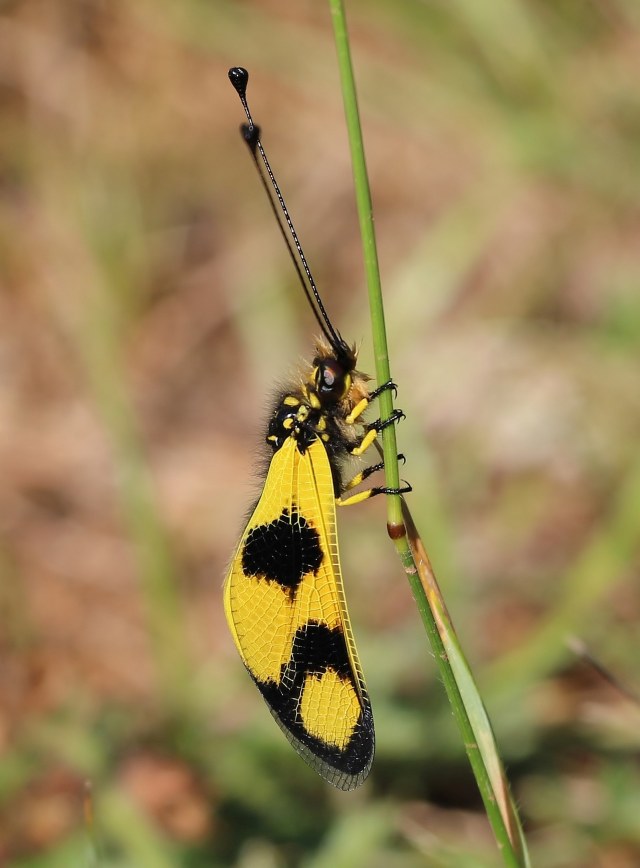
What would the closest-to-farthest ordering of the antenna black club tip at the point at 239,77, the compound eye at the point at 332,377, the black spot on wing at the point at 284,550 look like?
the antenna black club tip at the point at 239,77 → the black spot on wing at the point at 284,550 → the compound eye at the point at 332,377

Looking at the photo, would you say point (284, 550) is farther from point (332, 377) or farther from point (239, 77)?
point (239, 77)

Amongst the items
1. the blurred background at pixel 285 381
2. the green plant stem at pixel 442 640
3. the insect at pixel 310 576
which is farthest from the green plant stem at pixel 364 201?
the blurred background at pixel 285 381

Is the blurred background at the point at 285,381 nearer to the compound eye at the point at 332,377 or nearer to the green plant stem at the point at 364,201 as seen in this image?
the compound eye at the point at 332,377

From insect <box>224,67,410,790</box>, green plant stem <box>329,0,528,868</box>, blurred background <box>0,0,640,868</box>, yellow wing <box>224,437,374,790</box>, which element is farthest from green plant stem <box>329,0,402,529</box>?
blurred background <box>0,0,640,868</box>

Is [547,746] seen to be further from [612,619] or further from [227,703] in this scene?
[227,703]

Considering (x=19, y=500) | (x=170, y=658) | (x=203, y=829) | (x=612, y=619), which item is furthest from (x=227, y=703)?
(x=19, y=500)

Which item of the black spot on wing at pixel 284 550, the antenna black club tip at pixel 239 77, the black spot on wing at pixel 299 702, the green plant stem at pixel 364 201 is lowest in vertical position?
the black spot on wing at pixel 299 702

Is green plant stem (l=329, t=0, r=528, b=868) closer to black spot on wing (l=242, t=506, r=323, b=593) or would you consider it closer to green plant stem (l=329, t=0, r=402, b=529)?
green plant stem (l=329, t=0, r=402, b=529)
